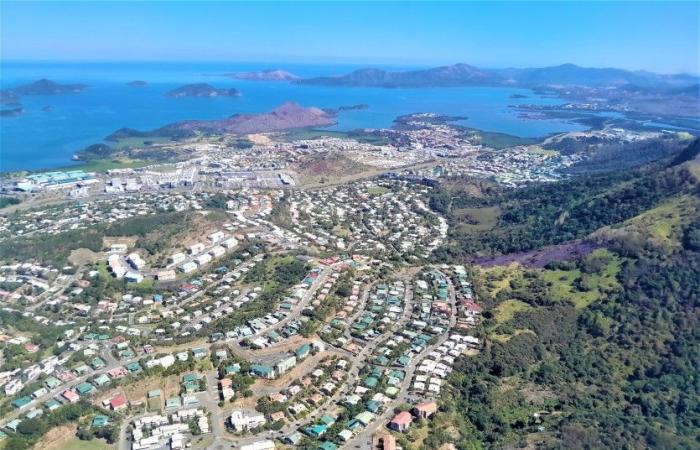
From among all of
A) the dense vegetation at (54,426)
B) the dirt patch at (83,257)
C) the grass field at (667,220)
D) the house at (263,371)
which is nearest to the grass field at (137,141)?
the dirt patch at (83,257)

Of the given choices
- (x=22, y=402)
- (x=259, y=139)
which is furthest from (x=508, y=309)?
(x=259, y=139)

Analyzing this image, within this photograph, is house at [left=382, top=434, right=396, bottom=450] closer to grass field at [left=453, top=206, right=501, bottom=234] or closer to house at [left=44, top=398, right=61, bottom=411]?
house at [left=44, top=398, right=61, bottom=411]

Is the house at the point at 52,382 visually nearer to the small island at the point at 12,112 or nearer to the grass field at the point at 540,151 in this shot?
the grass field at the point at 540,151

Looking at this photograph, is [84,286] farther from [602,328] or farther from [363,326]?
[602,328]

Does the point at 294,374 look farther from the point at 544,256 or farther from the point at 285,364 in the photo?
the point at 544,256

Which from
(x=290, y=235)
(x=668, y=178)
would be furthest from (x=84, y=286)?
(x=668, y=178)

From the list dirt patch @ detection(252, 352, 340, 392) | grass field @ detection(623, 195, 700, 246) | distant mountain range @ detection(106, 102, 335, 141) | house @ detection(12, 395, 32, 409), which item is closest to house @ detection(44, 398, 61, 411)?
house @ detection(12, 395, 32, 409)

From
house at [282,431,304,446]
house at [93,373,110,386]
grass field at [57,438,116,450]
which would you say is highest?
house at [93,373,110,386]
